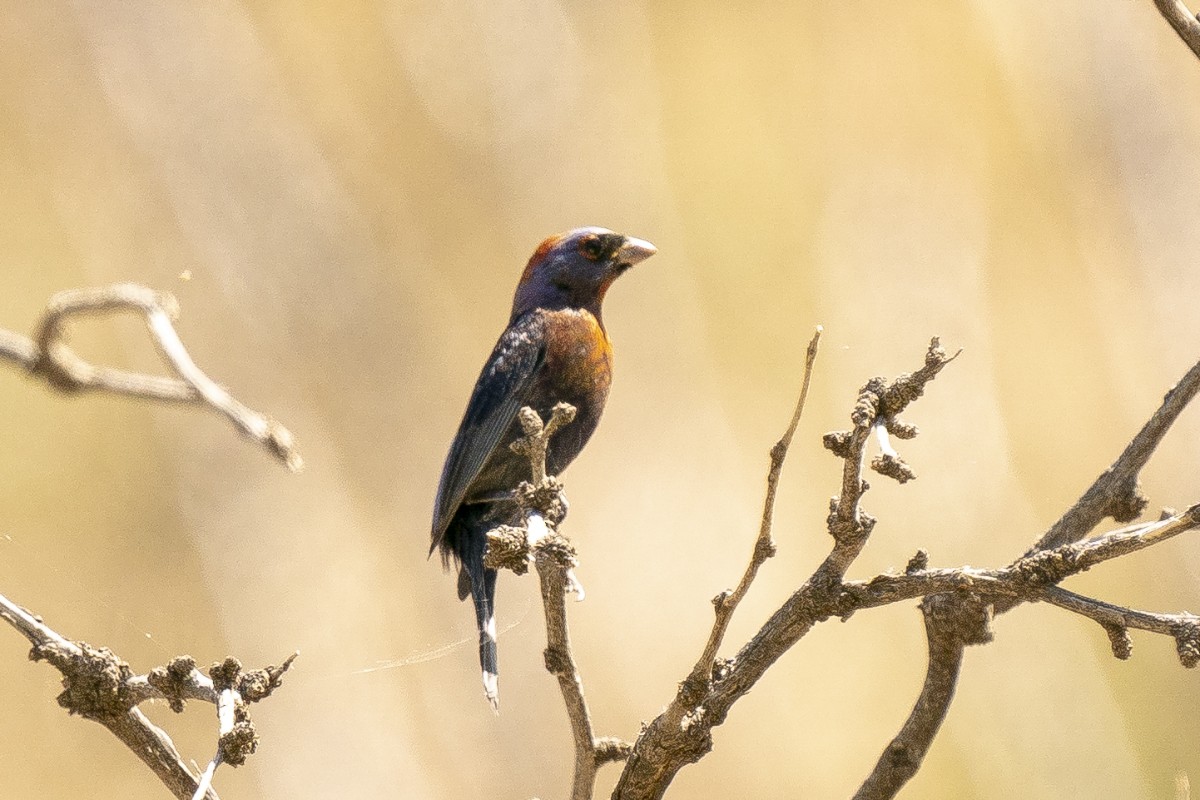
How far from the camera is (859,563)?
6445 mm

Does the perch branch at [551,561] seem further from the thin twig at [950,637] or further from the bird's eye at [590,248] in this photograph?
the bird's eye at [590,248]

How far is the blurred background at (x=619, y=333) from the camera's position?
19.3 feet

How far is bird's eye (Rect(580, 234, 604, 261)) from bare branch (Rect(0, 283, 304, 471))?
298 centimetres

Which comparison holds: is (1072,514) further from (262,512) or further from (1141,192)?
(1141,192)

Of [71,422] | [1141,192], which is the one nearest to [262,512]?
[71,422]

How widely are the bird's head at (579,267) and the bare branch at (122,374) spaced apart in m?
2.91

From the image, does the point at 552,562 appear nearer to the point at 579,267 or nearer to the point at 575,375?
the point at 575,375

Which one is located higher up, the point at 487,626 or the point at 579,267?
the point at 579,267

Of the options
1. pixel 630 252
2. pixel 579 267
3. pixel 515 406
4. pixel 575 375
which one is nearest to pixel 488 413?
pixel 515 406

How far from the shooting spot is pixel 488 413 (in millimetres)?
3457

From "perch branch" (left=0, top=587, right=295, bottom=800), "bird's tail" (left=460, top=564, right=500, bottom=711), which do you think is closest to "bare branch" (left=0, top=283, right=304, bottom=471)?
"perch branch" (left=0, top=587, right=295, bottom=800)

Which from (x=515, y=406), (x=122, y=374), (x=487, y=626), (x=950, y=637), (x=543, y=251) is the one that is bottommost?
(x=122, y=374)

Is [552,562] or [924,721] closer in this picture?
[552,562]

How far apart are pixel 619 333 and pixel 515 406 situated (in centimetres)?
357
